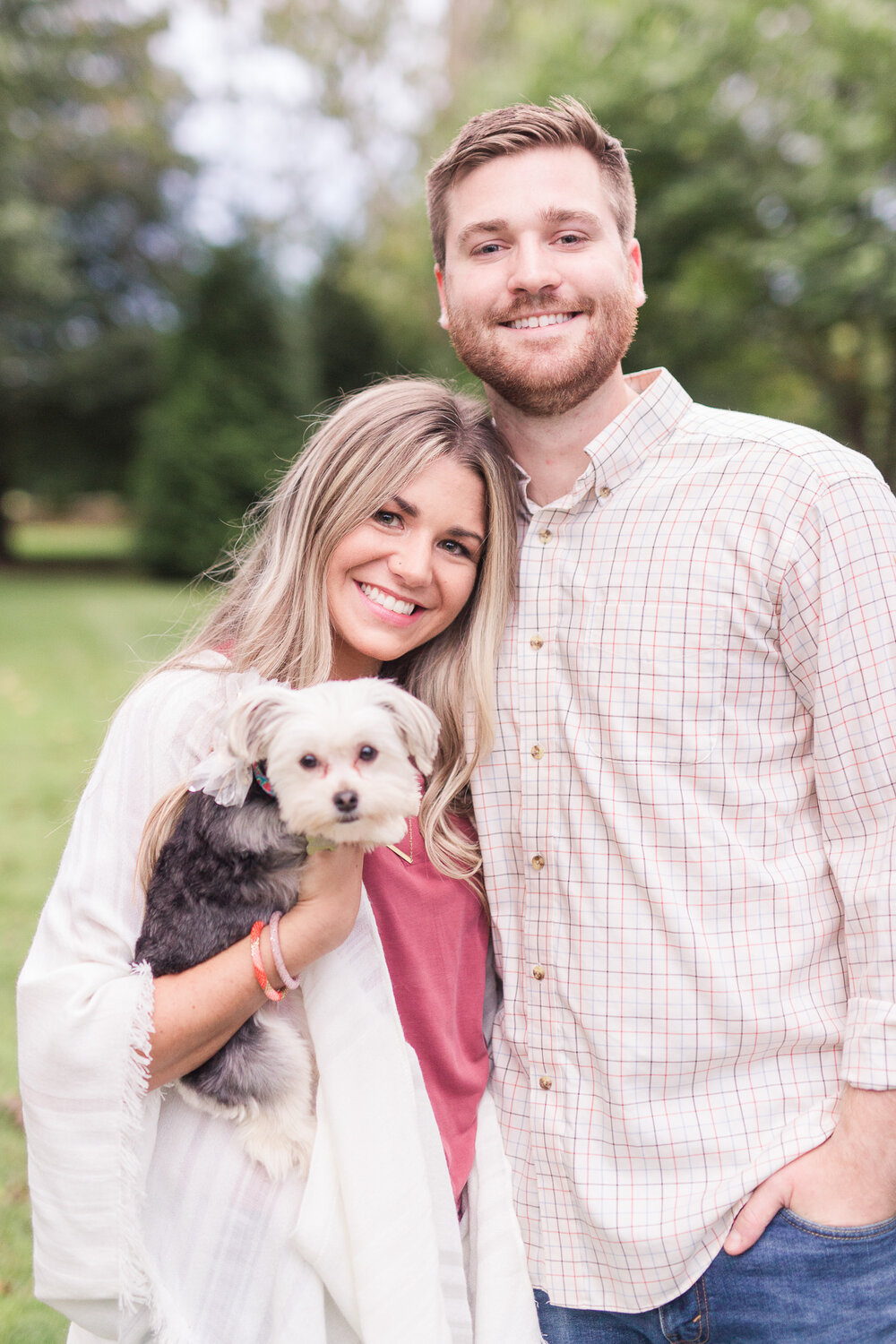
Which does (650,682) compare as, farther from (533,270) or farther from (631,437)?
(533,270)

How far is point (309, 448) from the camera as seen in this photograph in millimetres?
2750

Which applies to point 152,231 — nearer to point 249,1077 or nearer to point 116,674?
point 116,674

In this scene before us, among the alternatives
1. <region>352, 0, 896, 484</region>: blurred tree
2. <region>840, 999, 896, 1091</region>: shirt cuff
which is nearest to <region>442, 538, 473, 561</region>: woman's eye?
<region>840, 999, 896, 1091</region>: shirt cuff

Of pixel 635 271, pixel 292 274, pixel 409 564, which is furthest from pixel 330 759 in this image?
pixel 292 274

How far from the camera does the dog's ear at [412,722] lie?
7.62 ft

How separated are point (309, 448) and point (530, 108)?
3.46 ft

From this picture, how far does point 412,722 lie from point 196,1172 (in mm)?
1084

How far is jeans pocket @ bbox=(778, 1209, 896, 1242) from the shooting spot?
2084 millimetres

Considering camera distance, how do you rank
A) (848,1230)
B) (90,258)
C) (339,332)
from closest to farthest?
1. (848,1230)
2. (339,332)
3. (90,258)

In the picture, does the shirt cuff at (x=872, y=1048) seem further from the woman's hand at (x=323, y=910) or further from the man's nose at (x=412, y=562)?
the man's nose at (x=412, y=562)

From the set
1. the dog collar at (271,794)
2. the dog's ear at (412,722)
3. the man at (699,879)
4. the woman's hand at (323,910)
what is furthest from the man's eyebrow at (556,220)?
the woman's hand at (323,910)

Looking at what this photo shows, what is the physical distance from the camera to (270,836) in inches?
89.5

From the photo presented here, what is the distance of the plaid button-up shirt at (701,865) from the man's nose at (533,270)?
58 centimetres

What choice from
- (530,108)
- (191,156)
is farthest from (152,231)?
(530,108)
